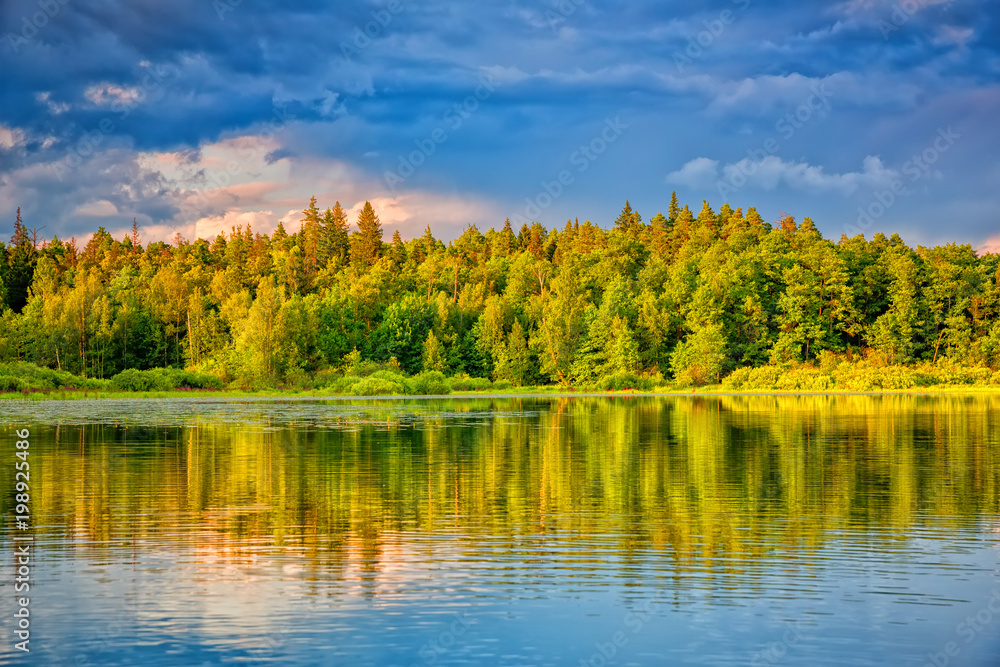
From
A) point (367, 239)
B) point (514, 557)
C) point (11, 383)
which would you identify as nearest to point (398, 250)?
point (367, 239)

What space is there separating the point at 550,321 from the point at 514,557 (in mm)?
90925

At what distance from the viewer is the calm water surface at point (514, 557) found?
10.2 metres

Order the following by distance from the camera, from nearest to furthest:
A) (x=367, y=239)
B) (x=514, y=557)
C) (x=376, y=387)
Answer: (x=514, y=557), (x=376, y=387), (x=367, y=239)

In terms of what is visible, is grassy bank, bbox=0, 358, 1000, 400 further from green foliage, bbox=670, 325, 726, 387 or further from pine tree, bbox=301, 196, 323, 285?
pine tree, bbox=301, 196, 323, 285

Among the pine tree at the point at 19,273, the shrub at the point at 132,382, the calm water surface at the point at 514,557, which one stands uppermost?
the pine tree at the point at 19,273

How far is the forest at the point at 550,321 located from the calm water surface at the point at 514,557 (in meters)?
64.5

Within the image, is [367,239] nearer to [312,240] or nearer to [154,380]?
[312,240]

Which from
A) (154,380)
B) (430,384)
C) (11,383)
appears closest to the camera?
(11,383)

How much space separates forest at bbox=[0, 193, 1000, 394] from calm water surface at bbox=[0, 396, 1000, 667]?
6452 cm

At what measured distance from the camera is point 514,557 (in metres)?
14.3

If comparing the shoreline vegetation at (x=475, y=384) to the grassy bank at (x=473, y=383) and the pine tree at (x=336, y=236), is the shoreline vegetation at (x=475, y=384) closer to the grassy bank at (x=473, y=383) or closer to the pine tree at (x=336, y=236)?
the grassy bank at (x=473, y=383)

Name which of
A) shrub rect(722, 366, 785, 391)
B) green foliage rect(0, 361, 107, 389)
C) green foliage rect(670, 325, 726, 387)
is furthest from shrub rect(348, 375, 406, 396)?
shrub rect(722, 366, 785, 391)

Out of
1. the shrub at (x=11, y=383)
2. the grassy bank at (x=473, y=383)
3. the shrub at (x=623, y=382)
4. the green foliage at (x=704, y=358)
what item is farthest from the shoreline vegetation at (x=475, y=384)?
the shrub at (x=11, y=383)

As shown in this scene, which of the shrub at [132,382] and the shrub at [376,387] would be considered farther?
the shrub at [376,387]
